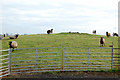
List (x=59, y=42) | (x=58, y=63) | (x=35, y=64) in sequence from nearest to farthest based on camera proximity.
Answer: (x=35, y=64), (x=58, y=63), (x=59, y=42)

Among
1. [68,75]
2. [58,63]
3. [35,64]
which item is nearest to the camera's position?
[68,75]

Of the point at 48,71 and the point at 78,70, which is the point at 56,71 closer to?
the point at 48,71

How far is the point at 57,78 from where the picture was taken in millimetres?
9906

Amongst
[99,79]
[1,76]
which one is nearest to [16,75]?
[1,76]

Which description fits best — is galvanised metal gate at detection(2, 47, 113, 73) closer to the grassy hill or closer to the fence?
the fence

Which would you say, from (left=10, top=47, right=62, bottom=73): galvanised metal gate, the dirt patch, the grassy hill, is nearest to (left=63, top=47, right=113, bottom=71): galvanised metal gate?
the dirt patch

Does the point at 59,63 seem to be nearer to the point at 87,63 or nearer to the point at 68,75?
the point at 87,63

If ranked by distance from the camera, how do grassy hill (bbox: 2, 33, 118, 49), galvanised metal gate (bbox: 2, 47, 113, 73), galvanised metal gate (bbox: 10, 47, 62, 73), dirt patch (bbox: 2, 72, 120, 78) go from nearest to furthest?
dirt patch (bbox: 2, 72, 120, 78), galvanised metal gate (bbox: 10, 47, 62, 73), galvanised metal gate (bbox: 2, 47, 113, 73), grassy hill (bbox: 2, 33, 118, 49)

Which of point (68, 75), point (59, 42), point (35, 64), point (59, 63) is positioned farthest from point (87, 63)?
point (59, 42)

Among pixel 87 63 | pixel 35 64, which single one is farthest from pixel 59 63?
pixel 87 63

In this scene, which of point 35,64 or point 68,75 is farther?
point 35,64

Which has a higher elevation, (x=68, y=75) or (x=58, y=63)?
(x=58, y=63)

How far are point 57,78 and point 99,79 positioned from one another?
273 centimetres

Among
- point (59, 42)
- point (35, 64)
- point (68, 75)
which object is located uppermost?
point (59, 42)
